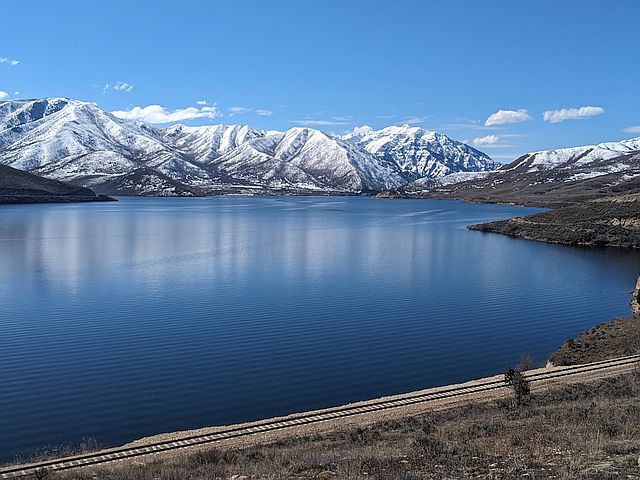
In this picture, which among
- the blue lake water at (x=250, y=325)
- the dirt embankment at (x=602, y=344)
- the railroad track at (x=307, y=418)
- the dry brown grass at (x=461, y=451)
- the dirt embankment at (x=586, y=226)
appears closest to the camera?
the dry brown grass at (x=461, y=451)

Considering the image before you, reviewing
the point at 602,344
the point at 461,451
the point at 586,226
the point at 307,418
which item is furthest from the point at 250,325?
the point at 586,226

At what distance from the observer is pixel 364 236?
114m

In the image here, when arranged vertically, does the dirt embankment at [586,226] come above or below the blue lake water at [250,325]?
above

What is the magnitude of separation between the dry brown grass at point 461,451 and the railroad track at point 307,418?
6.61ft

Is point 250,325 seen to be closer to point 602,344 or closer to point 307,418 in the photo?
point 307,418

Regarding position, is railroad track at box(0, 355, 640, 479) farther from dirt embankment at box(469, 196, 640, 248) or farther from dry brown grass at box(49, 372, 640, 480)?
dirt embankment at box(469, 196, 640, 248)

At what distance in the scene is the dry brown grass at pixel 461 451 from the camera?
1386 centimetres

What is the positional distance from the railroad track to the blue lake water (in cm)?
239

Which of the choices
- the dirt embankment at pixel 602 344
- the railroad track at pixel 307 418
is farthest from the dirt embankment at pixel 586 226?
the railroad track at pixel 307 418

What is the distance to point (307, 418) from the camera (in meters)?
24.7

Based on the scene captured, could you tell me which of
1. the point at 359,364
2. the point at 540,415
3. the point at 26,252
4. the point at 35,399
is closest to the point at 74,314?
the point at 35,399

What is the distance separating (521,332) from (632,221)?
83579 millimetres

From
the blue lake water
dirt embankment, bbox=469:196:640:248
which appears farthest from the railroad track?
dirt embankment, bbox=469:196:640:248

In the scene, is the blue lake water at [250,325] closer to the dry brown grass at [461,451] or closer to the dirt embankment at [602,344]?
the dirt embankment at [602,344]
